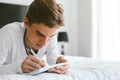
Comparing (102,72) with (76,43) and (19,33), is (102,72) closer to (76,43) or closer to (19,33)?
(19,33)

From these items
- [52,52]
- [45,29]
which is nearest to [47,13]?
[45,29]

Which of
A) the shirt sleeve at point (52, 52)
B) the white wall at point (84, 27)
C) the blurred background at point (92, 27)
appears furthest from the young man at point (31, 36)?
the white wall at point (84, 27)

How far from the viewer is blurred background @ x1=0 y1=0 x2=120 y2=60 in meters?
3.56

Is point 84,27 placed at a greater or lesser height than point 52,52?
greater

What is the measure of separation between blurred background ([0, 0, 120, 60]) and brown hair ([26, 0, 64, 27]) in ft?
7.24

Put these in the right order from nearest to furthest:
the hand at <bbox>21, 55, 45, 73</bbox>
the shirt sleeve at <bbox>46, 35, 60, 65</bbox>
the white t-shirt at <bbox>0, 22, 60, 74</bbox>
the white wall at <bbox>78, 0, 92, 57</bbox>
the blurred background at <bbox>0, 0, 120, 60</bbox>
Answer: the hand at <bbox>21, 55, 45, 73</bbox> → the white t-shirt at <bbox>0, 22, 60, 74</bbox> → the shirt sleeve at <bbox>46, 35, 60, 65</bbox> → the blurred background at <bbox>0, 0, 120, 60</bbox> → the white wall at <bbox>78, 0, 92, 57</bbox>

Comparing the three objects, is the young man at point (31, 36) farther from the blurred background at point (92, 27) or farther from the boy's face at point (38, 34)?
the blurred background at point (92, 27)

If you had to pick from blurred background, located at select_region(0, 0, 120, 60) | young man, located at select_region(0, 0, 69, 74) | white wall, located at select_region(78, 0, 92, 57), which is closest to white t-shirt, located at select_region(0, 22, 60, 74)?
young man, located at select_region(0, 0, 69, 74)

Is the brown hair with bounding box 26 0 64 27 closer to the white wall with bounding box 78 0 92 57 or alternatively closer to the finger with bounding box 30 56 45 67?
the finger with bounding box 30 56 45 67

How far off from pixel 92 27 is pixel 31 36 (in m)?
2.76

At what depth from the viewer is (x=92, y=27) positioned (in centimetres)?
382

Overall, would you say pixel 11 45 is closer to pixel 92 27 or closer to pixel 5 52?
pixel 5 52

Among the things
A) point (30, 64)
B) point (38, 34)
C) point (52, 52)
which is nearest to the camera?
point (30, 64)

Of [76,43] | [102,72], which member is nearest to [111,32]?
[76,43]
